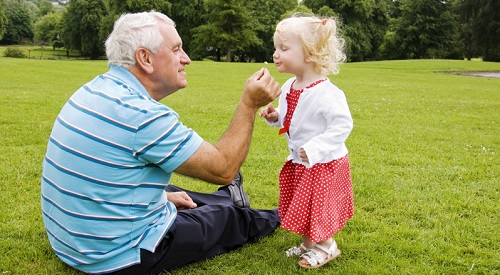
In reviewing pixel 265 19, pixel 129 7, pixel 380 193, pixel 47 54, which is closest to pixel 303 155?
pixel 380 193

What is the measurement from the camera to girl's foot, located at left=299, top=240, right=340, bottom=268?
11.1 feet

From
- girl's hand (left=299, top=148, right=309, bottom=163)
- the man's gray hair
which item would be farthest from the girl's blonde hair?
the man's gray hair

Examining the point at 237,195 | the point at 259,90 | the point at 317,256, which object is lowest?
the point at 317,256

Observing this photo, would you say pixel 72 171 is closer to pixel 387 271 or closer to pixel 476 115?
pixel 387 271

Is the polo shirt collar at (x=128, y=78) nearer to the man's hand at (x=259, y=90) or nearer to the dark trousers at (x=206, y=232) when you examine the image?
the man's hand at (x=259, y=90)

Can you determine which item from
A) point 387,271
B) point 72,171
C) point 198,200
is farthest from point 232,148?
point 387,271

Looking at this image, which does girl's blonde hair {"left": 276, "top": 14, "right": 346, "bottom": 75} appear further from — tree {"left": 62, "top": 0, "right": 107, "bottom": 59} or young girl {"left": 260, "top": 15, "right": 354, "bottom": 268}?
tree {"left": 62, "top": 0, "right": 107, "bottom": 59}

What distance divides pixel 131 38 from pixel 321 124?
1.36m

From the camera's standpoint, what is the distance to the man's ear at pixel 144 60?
9.14ft

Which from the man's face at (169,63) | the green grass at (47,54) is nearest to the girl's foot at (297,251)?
the man's face at (169,63)

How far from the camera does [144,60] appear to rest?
111 inches

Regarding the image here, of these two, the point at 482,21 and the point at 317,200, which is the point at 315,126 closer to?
the point at 317,200

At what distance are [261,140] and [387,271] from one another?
4.42 metres

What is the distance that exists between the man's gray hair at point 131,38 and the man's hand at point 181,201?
128 centimetres
